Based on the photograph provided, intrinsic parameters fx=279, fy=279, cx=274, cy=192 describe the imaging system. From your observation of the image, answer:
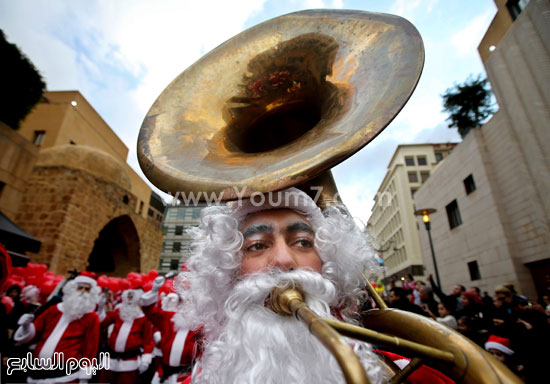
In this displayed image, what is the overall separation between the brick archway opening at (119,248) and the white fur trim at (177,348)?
492 inches

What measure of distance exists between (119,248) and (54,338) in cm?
1342

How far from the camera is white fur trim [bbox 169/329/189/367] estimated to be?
3.87 m

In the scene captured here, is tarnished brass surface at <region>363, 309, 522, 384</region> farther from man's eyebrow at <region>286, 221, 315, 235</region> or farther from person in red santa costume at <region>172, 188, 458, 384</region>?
man's eyebrow at <region>286, 221, 315, 235</region>

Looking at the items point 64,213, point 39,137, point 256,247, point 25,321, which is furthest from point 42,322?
point 39,137

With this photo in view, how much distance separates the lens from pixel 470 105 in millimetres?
17703

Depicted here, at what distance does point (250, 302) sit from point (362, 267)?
59 centimetres

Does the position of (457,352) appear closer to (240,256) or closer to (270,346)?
(270,346)

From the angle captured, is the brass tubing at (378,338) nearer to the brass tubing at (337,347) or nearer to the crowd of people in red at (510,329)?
the brass tubing at (337,347)

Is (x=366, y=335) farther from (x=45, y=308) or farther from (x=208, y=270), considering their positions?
(x=45, y=308)

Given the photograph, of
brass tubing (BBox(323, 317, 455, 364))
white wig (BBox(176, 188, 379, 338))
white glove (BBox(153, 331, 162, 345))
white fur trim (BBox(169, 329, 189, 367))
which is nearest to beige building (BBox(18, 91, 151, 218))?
white glove (BBox(153, 331, 162, 345))

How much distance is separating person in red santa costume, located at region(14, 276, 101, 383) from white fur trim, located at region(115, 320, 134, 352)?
60cm

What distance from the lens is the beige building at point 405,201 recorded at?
106 feet

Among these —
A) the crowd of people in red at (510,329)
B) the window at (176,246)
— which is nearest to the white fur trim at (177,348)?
the crowd of people in red at (510,329)

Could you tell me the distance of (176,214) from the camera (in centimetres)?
4325
